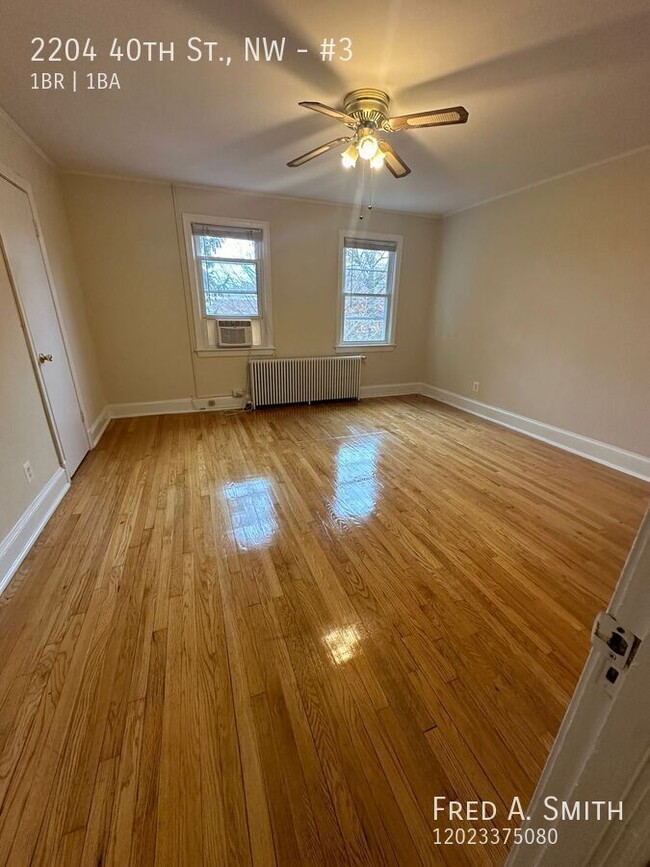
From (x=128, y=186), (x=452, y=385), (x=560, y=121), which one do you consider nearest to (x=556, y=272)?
(x=560, y=121)

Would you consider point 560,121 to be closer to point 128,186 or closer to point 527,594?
point 527,594

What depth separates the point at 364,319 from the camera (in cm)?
Result: 488

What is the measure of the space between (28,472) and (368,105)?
310 cm

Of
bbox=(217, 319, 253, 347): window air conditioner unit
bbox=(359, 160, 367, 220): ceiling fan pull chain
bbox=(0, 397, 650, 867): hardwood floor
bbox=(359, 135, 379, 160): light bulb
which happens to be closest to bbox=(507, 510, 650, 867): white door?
bbox=(0, 397, 650, 867): hardwood floor

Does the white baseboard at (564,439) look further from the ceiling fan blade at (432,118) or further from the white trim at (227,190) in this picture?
the ceiling fan blade at (432,118)

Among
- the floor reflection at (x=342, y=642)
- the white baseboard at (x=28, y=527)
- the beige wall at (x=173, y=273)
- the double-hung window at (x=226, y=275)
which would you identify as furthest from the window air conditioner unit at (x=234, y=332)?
the floor reflection at (x=342, y=642)

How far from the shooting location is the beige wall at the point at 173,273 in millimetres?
3521

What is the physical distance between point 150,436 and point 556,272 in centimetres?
451

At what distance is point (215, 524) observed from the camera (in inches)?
84.8

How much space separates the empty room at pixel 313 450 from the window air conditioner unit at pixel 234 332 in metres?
0.04

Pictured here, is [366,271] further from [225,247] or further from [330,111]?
[330,111]

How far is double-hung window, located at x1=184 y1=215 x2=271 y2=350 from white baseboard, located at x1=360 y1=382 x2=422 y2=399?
1.79 meters

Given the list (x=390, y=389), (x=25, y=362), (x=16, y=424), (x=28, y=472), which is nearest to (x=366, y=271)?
(x=390, y=389)

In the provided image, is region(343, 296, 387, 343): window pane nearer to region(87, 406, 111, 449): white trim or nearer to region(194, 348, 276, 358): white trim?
region(194, 348, 276, 358): white trim
